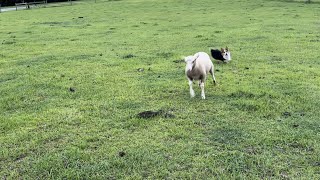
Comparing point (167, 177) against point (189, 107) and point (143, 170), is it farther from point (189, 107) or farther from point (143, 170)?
point (189, 107)

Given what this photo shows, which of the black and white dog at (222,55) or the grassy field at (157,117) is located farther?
the black and white dog at (222,55)

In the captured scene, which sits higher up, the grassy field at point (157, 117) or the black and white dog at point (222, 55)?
the black and white dog at point (222, 55)

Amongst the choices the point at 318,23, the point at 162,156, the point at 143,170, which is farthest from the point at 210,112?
the point at 318,23

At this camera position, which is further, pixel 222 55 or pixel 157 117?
pixel 222 55

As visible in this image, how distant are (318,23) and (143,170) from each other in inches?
747

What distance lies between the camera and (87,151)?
5.78 m

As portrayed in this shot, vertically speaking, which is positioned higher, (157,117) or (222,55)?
(222,55)

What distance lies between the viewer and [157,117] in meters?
7.03

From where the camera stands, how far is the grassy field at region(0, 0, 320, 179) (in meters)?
5.30

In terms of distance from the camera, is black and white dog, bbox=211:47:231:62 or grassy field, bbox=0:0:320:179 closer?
grassy field, bbox=0:0:320:179

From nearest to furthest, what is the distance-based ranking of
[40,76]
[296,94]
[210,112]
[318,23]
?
1. [210,112]
2. [296,94]
3. [40,76]
4. [318,23]

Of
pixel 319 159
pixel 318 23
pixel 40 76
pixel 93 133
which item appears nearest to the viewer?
pixel 319 159

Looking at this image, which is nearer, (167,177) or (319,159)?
(167,177)

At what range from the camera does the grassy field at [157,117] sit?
209 inches
